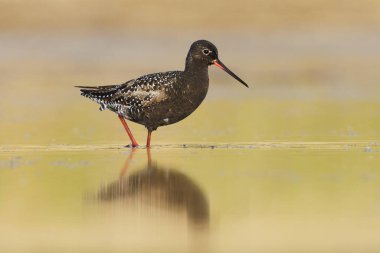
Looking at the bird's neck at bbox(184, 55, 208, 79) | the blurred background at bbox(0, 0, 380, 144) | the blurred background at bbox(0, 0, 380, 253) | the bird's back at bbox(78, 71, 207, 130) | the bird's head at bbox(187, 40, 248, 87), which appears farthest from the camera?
the blurred background at bbox(0, 0, 380, 144)

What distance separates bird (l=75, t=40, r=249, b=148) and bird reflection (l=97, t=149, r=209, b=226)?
2.41 m

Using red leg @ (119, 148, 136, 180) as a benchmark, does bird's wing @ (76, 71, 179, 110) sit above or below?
above

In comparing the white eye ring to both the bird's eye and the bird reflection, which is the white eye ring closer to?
the bird's eye

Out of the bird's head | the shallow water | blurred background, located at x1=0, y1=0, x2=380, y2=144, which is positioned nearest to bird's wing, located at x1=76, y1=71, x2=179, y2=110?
the bird's head

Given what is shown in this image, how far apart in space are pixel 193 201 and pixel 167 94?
4369 millimetres

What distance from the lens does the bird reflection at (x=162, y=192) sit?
8.30 metres

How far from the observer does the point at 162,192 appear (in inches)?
357

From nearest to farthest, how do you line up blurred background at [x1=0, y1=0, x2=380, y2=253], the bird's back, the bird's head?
blurred background at [x1=0, y1=0, x2=380, y2=253] < the bird's back < the bird's head

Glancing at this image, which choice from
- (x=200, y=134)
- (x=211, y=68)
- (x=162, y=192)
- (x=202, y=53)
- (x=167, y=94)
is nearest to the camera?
(x=162, y=192)

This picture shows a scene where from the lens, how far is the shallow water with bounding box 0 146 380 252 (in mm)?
7152

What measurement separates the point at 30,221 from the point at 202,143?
5243 millimetres

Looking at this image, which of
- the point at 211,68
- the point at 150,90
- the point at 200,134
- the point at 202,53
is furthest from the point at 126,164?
the point at 211,68

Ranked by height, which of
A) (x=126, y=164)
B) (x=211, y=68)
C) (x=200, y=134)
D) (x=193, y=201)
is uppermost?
(x=211, y=68)

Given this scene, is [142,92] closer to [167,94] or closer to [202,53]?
[167,94]
